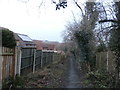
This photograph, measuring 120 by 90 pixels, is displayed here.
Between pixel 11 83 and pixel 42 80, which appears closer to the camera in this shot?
pixel 11 83

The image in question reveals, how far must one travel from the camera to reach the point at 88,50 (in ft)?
54.8

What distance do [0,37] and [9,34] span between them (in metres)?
0.81

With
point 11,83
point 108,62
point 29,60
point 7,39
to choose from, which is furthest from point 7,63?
point 108,62

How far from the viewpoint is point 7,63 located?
7238 millimetres

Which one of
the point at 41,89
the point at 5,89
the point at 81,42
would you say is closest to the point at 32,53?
the point at 81,42

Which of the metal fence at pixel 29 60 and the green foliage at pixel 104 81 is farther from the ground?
the metal fence at pixel 29 60

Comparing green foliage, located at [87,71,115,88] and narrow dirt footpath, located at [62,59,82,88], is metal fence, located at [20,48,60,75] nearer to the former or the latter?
narrow dirt footpath, located at [62,59,82,88]

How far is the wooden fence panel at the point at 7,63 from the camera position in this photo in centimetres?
670

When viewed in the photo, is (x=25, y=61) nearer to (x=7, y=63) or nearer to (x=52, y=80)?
(x=52, y=80)

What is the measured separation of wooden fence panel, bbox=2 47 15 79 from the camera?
6.70 meters

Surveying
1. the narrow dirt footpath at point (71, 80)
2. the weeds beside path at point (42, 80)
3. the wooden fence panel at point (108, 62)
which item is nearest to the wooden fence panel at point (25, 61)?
the weeds beside path at point (42, 80)

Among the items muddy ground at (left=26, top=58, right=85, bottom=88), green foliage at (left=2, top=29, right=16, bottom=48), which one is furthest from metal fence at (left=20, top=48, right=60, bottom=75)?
green foliage at (left=2, top=29, right=16, bottom=48)

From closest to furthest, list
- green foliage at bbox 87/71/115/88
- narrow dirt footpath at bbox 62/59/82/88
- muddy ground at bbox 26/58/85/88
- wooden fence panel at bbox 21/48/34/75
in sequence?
green foliage at bbox 87/71/115/88 < muddy ground at bbox 26/58/85/88 < narrow dirt footpath at bbox 62/59/82/88 < wooden fence panel at bbox 21/48/34/75

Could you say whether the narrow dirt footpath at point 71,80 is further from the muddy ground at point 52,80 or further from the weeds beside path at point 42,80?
the weeds beside path at point 42,80
